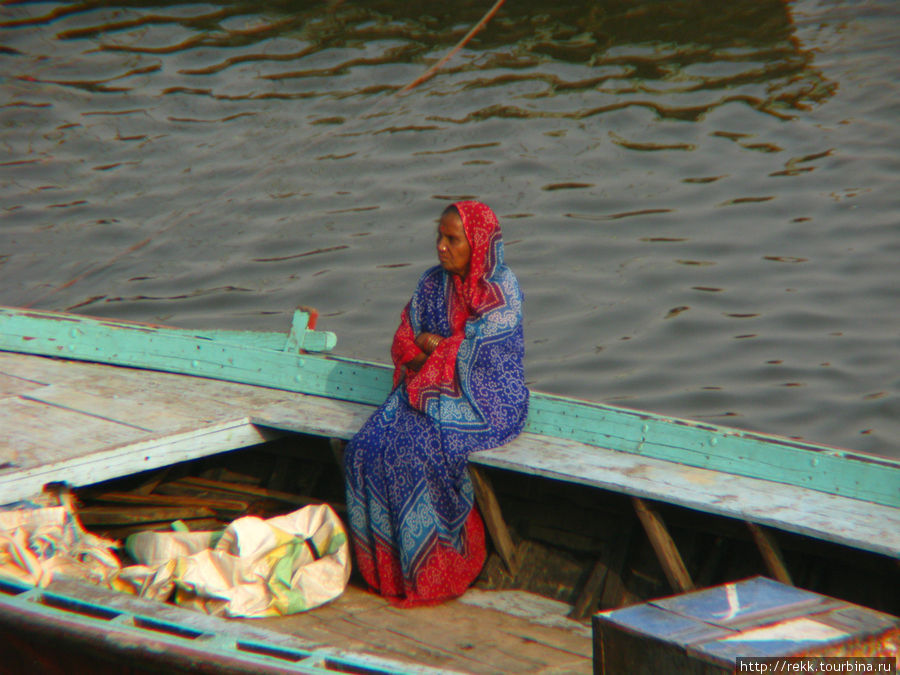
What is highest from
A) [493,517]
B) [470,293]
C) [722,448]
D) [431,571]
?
[470,293]

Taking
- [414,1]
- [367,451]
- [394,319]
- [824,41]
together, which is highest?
[414,1]

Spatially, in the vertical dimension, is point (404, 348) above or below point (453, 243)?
below

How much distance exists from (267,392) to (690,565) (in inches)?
75.1

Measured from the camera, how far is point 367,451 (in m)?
3.58

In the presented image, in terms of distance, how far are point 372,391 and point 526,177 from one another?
253 inches

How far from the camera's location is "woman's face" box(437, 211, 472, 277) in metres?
3.61

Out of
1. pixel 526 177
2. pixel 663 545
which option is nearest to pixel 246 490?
pixel 663 545

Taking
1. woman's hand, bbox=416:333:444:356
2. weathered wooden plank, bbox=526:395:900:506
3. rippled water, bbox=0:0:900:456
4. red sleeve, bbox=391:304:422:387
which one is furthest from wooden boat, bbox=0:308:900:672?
rippled water, bbox=0:0:900:456

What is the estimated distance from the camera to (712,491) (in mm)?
3174

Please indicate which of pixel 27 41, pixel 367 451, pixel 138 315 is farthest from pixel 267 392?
pixel 27 41

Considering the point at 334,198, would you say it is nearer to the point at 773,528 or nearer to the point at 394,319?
the point at 394,319

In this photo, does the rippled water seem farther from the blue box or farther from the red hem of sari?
the blue box

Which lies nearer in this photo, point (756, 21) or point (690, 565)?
point (690, 565)

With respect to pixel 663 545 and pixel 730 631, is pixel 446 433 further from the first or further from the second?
pixel 730 631
